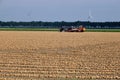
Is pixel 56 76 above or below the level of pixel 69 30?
above

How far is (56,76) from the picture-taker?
12.4 m

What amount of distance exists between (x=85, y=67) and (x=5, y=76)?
373 centimetres

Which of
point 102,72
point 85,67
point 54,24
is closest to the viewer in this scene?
point 102,72

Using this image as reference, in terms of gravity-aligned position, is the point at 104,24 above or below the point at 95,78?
below

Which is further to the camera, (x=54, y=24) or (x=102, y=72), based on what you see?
(x=54, y=24)

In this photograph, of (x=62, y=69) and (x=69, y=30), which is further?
(x=69, y=30)

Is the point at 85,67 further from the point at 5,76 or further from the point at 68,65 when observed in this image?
the point at 5,76

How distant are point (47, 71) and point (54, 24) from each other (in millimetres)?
157497

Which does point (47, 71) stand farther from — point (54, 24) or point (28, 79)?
point (54, 24)

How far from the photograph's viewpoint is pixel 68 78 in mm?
12062

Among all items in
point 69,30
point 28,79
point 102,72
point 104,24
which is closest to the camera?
point 28,79

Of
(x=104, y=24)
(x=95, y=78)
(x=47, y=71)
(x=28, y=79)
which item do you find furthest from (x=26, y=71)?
(x=104, y=24)

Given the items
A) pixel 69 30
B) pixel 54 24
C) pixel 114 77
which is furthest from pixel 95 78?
pixel 54 24

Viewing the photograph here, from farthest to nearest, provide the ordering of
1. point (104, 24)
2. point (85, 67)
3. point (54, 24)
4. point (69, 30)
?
point (54, 24) < point (104, 24) < point (69, 30) < point (85, 67)
